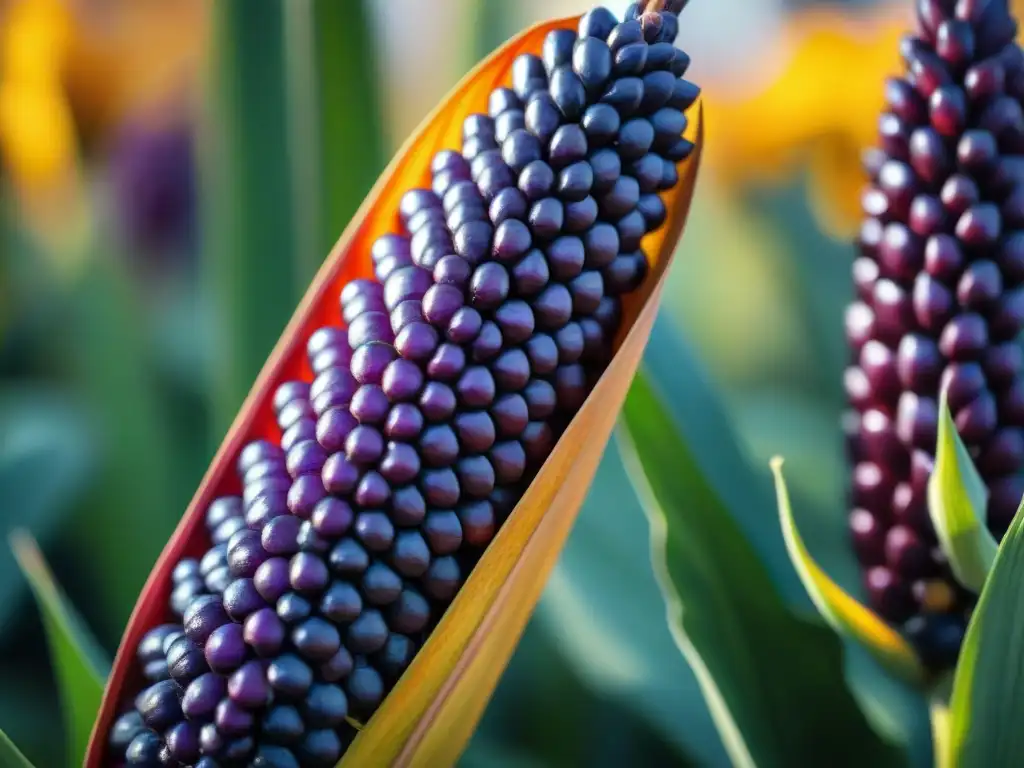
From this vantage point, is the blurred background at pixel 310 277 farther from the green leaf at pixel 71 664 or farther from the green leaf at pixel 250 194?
the green leaf at pixel 71 664

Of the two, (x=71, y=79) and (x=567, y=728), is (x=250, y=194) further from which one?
(x=71, y=79)

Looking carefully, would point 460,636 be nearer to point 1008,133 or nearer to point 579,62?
point 579,62

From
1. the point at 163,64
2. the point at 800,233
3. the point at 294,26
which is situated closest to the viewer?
the point at 294,26

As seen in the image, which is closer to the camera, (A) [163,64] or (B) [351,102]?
(B) [351,102]

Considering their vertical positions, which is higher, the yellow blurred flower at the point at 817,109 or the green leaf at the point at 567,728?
the yellow blurred flower at the point at 817,109

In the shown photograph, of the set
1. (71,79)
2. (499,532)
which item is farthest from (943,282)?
(71,79)

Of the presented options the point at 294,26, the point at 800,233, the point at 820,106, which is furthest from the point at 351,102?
the point at 820,106

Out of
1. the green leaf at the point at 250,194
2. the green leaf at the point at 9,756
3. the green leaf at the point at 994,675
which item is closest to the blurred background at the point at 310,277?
the green leaf at the point at 250,194
